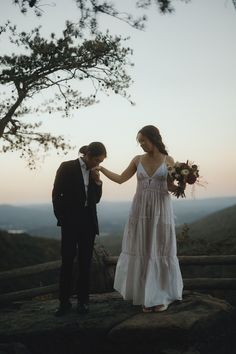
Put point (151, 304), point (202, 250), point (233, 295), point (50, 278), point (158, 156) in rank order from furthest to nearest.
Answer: point (50, 278) → point (202, 250) → point (233, 295) → point (158, 156) → point (151, 304)

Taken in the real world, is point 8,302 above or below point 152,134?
below

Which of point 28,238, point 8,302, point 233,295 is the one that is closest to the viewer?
point 8,302

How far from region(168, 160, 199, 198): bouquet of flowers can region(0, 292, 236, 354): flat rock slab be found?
4.74 feet

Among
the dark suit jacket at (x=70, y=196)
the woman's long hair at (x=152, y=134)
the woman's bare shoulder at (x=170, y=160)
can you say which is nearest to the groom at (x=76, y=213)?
the dark suit jacket at (x=70, y=196)

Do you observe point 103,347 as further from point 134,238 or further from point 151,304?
point 134,238

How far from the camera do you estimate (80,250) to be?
210 inches

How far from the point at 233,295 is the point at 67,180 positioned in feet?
14.5

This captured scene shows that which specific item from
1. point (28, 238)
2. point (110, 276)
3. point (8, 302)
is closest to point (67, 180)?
point (110, 276)

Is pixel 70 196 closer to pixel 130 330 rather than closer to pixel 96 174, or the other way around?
pixel 96 174

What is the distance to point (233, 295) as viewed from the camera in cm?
786

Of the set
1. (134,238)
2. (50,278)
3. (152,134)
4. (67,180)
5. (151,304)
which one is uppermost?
(152,134)

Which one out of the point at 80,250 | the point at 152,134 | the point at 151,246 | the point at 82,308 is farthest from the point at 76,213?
the point at 152,134

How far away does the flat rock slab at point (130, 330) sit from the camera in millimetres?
4488

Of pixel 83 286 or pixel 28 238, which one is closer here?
pixel 83 286
